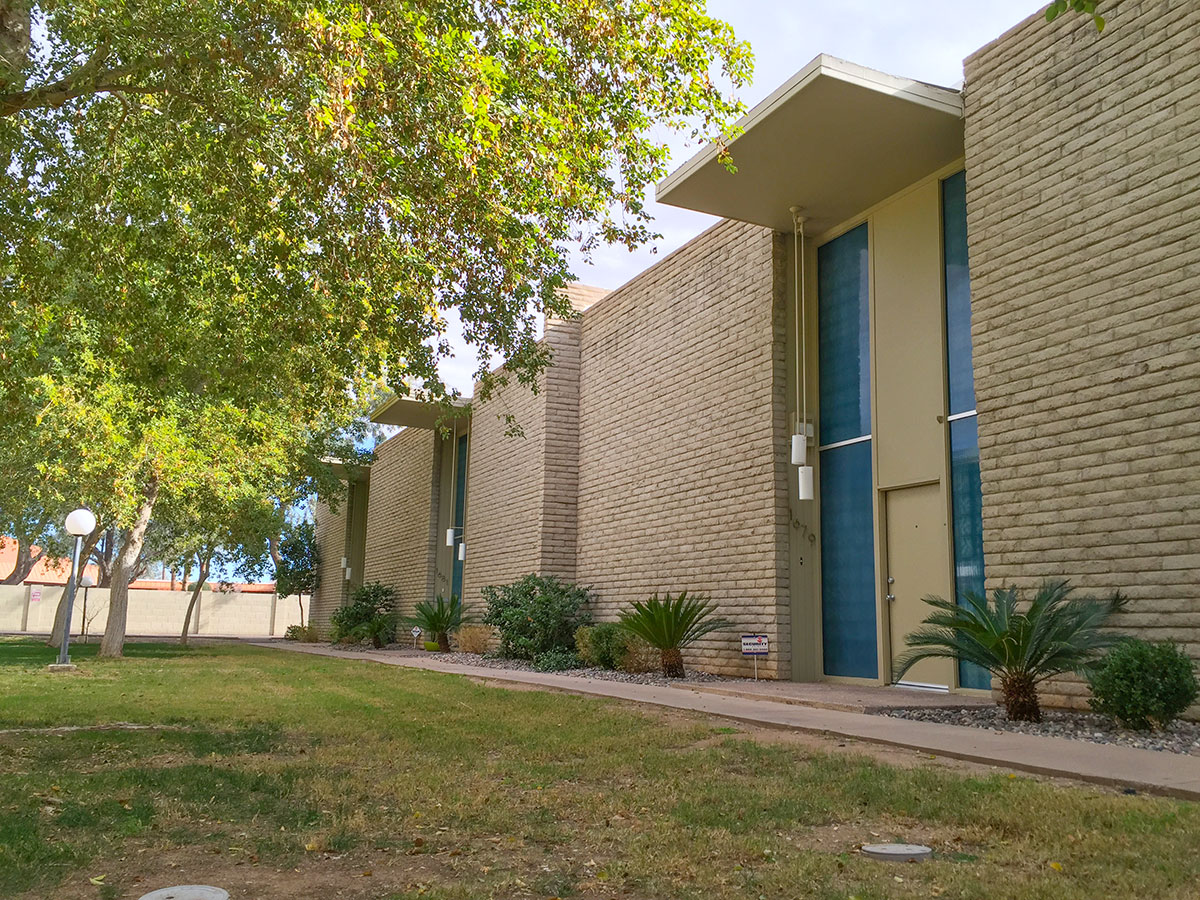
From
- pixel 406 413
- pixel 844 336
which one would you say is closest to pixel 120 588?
pixel 406 413

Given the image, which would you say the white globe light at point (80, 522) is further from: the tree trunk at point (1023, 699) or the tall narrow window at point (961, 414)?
the tree trunk at point (1023, 699)

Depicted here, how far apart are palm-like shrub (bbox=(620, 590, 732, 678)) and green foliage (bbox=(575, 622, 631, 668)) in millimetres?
865

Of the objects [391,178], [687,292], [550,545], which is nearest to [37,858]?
[391,178]

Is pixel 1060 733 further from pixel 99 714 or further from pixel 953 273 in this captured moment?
pixel 99 714

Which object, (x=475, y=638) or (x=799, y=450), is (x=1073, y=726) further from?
(x=475, y=638)

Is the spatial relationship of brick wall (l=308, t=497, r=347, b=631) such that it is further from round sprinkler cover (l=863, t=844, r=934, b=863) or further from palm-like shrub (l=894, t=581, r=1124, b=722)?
round sprinkler cover (l=863, t=844, r=934, b=863)

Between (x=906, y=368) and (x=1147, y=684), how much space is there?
5238 millimetres

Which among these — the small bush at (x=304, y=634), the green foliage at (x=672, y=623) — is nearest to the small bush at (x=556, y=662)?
the green foliage at (x=672, y=623)

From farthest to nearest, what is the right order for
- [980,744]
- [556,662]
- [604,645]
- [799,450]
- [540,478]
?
[540,478]
[556,662]
[604,645]
[799,450]
[980,744]

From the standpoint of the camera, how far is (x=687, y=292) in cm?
1459

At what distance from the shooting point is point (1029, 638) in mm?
7277

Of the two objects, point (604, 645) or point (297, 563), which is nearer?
point (604, 645)

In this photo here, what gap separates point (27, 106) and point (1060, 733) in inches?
330

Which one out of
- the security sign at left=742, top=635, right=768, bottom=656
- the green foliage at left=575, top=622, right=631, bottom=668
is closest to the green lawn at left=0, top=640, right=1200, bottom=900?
the security sign at left=742, top=635, right=768, bottom=656
